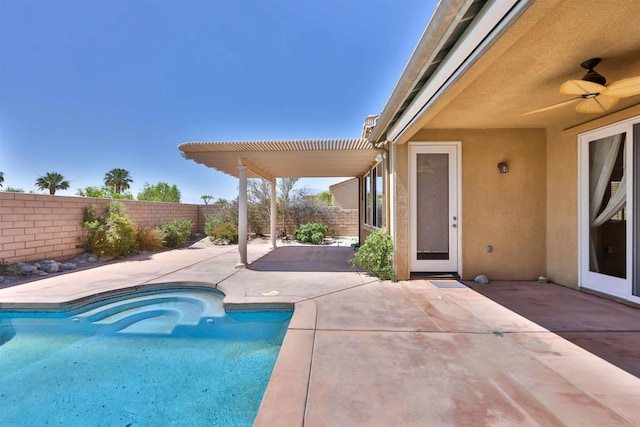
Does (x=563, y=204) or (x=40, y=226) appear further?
(x=40, y=226)

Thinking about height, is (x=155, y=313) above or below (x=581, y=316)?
below

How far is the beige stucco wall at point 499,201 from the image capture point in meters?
5.88

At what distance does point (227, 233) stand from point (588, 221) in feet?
40.2

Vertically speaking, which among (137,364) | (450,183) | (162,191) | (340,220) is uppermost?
(162,191)

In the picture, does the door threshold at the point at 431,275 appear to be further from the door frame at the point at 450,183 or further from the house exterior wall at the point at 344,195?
the house exterior wall at the point at 344,195

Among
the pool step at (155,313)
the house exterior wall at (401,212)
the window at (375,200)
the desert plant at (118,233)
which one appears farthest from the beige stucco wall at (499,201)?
the desert plant at (118,233)

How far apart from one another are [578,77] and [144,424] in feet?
21.0

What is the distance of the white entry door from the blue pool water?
11.1ft

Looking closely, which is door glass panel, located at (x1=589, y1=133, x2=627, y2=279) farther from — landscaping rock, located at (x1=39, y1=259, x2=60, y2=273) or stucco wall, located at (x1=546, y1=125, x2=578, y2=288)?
landscaping rock, located at (x1=39, y1=259, x2=60, y2=273)

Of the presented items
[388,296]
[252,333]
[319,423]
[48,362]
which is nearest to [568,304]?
[388,296]

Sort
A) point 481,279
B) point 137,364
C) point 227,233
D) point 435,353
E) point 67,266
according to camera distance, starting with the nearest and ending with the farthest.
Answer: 1. point 435,353
2. point 137,364
3. point 481,279
4. point 67,266
5. point 227,233

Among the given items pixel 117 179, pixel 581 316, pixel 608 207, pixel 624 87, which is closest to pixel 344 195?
pixel 608 207

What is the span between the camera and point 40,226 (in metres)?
7.51

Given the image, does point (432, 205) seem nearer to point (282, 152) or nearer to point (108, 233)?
point (282, 152)
